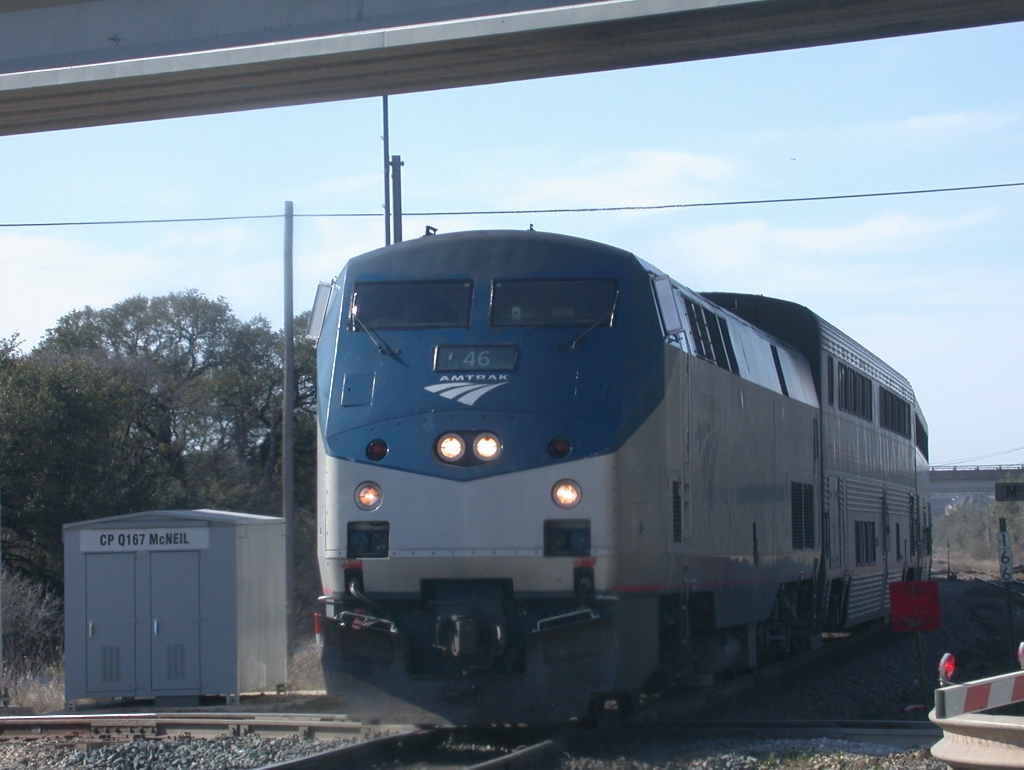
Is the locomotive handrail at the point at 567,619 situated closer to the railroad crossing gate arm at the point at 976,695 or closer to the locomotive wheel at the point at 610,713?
the locomotive wheel at the point at 610,713

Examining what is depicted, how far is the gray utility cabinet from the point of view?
1362 cm

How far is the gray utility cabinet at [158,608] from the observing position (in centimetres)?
1362

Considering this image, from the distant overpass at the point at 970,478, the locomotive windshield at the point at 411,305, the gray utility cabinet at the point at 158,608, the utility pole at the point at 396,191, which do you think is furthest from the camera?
the distant overpass at the point at 970,478

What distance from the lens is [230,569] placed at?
13742mm

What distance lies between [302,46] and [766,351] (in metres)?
6.02

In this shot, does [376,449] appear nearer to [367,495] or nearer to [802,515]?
[367,495]

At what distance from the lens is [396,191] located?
18.8 m

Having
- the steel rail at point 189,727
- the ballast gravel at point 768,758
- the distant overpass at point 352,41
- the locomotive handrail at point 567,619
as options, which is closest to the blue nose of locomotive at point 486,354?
the locomotive handrail at point 567,619

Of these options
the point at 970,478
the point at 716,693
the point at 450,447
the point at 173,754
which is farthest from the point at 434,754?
the point at 970,478

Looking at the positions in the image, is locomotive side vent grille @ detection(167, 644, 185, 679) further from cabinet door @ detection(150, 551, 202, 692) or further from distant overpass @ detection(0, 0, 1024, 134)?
distant overpass @ detection(0, 0, 1024, 134)

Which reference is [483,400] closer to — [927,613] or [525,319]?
[525,319]

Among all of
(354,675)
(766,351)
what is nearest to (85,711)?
(354,675)

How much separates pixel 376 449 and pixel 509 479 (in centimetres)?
99

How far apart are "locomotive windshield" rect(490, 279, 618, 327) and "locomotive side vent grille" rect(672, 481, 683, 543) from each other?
58.9 inches
